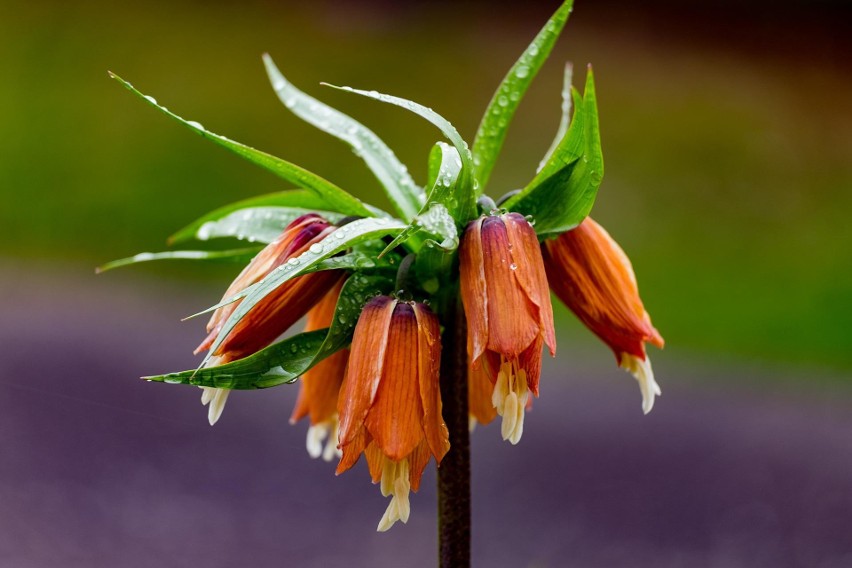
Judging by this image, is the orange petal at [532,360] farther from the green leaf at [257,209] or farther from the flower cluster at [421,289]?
the green leaf at [257,209]

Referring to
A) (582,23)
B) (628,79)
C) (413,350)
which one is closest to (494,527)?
(413,350)

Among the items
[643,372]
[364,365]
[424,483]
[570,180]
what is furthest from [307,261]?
[424,483]

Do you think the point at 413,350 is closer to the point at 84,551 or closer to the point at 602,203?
the point at 84,551

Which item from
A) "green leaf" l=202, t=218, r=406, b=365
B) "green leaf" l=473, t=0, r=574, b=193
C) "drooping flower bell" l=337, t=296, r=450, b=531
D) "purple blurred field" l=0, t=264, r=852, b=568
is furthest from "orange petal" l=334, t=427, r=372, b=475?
"purple blurred field" l=0, t=264, r=852, b=568

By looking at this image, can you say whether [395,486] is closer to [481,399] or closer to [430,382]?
[430,382]

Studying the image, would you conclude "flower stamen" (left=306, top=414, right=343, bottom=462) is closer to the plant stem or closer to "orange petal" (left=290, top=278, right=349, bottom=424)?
"orange petal" (left=290, top=278, right=349, bottom=424)

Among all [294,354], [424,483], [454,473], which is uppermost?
[294,354]

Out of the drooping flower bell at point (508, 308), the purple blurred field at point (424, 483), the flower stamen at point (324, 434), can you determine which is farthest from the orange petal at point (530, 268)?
the purple blurred field at point (424, 483)
